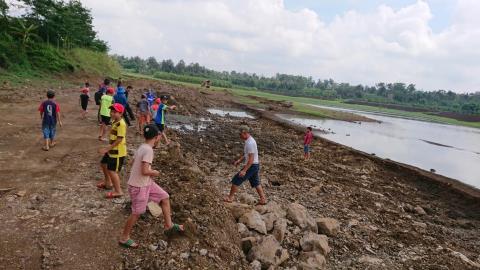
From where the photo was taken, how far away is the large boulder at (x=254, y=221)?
25.8 feet

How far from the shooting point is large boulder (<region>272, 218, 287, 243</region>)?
26.1 ft

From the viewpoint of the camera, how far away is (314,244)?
789cm

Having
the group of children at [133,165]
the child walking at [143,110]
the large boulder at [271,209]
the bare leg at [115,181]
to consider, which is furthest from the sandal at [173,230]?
the child walking at [143,110]

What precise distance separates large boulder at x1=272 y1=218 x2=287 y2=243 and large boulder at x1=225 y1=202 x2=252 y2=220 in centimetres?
74

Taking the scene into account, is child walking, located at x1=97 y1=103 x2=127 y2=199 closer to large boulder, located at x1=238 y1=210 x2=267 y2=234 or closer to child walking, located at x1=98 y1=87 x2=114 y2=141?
large boulder, located at x1=238 y1=210 x2=267 y2=234

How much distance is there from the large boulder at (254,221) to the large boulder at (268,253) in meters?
0.49

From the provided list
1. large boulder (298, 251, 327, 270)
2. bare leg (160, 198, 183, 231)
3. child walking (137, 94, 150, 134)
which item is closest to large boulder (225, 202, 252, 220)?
large boulder (298, 251, 327, 270)

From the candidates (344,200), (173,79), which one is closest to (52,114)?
(344,200)

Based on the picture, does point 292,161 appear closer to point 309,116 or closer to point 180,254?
point 180,254

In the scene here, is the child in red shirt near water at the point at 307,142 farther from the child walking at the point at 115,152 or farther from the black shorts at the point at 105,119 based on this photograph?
the child walking at the point at 115,152

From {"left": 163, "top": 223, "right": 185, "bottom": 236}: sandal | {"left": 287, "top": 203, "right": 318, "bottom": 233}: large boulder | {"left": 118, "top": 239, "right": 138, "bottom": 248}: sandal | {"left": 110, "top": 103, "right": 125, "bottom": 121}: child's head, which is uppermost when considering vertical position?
{"left": 110, "top": 103, "right": 125, "bottom": 121}: child's head

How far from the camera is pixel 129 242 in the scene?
6.00m

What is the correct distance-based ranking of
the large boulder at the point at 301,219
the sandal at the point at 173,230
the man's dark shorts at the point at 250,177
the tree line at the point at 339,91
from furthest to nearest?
the tree line at the point at 339,91 → the man's dark shorts at the point at 250,177 → the large boulder at the point at 301,219 → the sandal at the point at 173,230

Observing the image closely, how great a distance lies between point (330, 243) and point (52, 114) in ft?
27.1
